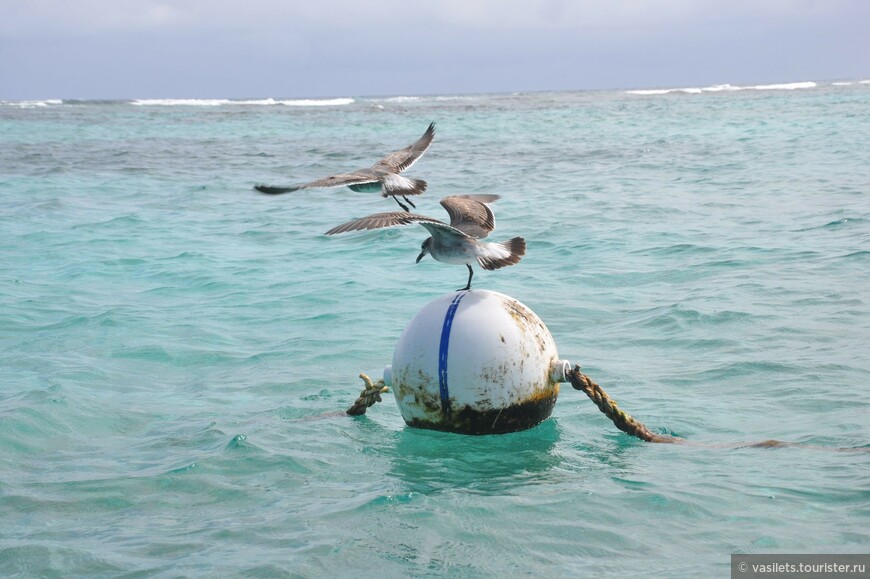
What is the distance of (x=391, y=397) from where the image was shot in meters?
8.87

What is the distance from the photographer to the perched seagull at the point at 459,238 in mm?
6711

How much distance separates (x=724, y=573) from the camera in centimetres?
518

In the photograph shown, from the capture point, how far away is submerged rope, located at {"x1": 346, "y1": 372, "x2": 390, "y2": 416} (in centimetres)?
774

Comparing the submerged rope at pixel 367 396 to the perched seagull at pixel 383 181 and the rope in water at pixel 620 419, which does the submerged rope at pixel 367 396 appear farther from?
the rope in water at pixel 620 419

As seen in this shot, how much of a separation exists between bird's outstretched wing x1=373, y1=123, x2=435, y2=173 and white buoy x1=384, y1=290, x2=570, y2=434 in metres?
2.54

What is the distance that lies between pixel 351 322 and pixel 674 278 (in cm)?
433

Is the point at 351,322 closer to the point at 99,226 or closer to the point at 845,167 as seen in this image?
the point at 99,226

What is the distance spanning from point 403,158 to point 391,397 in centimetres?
245

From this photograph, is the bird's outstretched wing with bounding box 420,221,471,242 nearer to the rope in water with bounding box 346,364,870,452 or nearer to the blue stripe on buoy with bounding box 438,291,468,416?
the blue stripe on buoy with bounding box 438,291,468,416

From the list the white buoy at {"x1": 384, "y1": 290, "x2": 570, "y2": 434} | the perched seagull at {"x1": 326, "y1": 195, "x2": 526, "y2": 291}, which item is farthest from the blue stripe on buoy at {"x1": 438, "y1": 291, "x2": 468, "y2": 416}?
the perched seagull at {"x1": 326, "y1": 195, "x2": 526, "y2": 291}

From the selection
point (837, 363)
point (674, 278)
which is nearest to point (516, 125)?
point (674, 278)

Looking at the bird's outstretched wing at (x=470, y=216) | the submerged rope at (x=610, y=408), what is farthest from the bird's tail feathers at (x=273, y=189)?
the submerged rope at (x=610, y=408)

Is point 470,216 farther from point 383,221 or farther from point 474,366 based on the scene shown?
point 474,366

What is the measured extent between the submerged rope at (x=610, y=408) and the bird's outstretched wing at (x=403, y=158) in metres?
2.96
